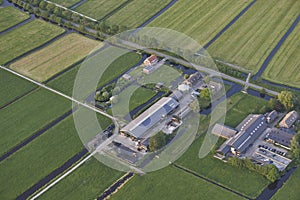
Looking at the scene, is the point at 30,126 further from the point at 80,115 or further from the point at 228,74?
the point at 228,74

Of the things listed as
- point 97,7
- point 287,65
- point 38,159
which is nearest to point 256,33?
point 287,65

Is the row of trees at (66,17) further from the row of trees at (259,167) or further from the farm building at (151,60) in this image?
the row of trees at (259,167)

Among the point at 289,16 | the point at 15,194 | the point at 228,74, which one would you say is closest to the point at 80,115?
the point at 15,194

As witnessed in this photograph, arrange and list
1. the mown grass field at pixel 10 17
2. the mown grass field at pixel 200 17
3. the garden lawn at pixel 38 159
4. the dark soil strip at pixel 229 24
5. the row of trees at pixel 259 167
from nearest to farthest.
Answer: the row of trees at pixel 259 167
the garden lawn at pixel 38 159
the dark soil strip at pixel 229 24
the mown grass field at pixel 200 17
the mown grass field at pixel 10 17

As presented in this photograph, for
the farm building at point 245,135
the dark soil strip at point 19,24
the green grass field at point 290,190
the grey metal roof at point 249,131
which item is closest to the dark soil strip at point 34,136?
the farm building at point 245,135

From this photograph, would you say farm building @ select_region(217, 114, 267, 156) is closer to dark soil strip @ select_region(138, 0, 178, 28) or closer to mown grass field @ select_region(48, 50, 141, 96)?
mown grass field @ select_region(48, 50, 141, 96)

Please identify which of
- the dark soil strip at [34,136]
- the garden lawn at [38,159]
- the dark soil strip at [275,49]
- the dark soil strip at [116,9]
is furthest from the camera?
the dark soil strip at [116,9]
